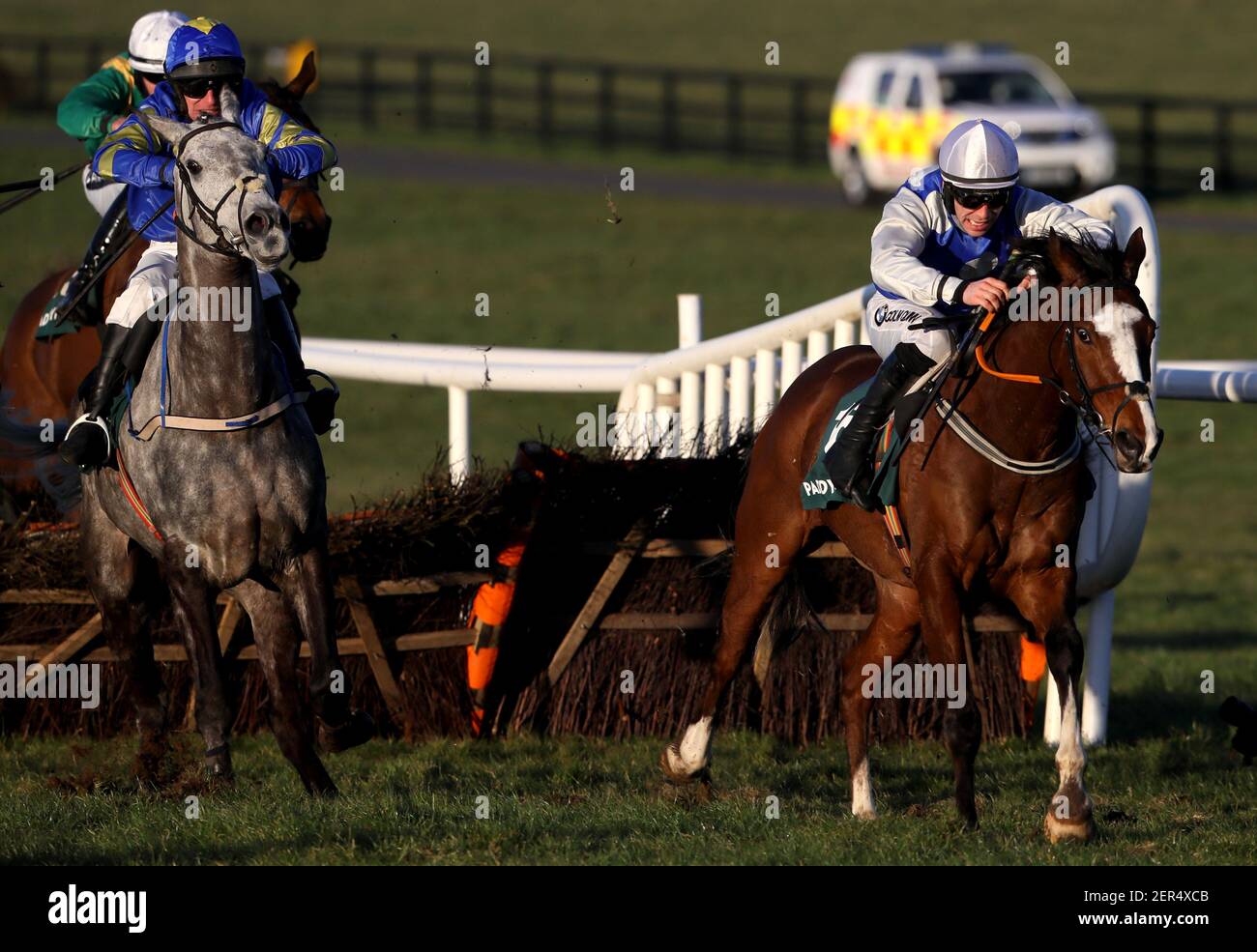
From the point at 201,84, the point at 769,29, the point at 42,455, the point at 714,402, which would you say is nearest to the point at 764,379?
the point at 714,402

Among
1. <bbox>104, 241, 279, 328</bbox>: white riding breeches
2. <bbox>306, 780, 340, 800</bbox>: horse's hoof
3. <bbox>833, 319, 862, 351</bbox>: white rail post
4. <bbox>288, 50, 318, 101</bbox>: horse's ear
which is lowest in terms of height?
<bbox>306, 780, 340, 800</bbox>: horse's hoof

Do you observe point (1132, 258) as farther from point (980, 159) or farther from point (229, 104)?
point (229, 104)

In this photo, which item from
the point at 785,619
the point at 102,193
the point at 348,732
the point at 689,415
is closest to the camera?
the point at 348,732

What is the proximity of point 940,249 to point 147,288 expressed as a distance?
298 centimetres

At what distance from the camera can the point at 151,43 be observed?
8.76 m

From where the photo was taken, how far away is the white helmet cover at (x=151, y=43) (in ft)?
28.7

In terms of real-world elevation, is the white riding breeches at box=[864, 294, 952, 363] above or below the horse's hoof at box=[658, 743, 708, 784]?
above

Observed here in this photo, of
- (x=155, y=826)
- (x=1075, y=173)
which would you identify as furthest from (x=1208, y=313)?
(x=155, y=826)

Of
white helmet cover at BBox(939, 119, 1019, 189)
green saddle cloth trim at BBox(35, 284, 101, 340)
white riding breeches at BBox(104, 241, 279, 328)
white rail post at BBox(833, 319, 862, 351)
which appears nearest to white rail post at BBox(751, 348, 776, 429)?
white rail post at BBox(833, 319, 862, 351)

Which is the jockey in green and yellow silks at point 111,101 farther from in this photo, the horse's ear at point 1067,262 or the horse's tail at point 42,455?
the horse's ear at point 1067,262

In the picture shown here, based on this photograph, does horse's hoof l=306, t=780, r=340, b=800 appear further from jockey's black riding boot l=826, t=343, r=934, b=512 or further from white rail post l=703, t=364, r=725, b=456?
white rail post l=703, t=364, r=725, b=456

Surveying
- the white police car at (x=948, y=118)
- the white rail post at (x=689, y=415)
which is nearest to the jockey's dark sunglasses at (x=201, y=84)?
the white rail post at (x=689, y=415)

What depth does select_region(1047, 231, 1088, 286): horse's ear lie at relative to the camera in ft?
22.2

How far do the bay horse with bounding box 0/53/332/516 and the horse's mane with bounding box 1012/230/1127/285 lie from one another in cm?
263
